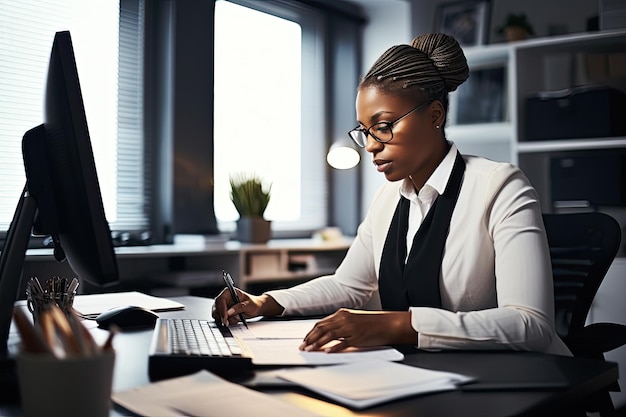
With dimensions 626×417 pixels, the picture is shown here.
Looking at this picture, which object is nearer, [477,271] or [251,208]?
[477,271]

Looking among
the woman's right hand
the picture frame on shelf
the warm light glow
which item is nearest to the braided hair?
the woman's right hand

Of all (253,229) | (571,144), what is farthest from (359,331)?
(571,144)

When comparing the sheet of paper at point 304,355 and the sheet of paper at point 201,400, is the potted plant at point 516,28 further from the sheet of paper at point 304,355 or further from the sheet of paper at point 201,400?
the sheet of paper at point 201,400

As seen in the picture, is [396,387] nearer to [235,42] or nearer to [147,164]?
[147,164]

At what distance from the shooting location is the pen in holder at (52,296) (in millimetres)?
1279

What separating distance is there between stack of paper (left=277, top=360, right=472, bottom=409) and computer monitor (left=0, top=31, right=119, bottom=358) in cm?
32

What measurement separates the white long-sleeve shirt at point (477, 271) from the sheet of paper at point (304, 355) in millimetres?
98

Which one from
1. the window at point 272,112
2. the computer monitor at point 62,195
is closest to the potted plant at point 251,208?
the window at point 272,112

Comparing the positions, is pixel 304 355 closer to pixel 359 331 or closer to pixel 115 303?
pixel 359 331

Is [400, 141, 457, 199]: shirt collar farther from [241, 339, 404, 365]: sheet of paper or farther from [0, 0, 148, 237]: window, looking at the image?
[0, 0, 148, 237]: window

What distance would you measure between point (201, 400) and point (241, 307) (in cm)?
62

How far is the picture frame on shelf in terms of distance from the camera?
12.1ft

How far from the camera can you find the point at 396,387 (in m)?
0.84

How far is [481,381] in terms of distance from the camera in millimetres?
886
